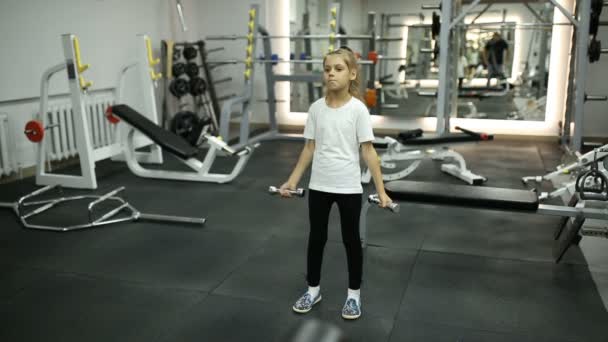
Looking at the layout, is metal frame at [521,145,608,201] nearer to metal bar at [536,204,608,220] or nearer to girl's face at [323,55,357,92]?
metal bar at [536,204,608,220]

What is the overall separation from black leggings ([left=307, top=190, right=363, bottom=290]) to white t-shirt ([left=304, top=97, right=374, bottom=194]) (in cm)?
4

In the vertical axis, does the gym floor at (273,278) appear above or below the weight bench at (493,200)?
below

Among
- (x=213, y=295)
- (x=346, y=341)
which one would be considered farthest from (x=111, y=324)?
(x=346, y=341)

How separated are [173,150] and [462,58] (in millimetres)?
3811

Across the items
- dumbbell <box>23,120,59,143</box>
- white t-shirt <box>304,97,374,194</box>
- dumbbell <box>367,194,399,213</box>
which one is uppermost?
white t-shirt <box>304,97,374,194</box>

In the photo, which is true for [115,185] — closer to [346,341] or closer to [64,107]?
[64,107]

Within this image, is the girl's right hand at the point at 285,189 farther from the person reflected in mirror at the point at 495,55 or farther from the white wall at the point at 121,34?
the person reflected in mirror at the point at 495,55

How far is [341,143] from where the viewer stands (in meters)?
1.95

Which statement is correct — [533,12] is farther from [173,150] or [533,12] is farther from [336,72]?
[336,72]

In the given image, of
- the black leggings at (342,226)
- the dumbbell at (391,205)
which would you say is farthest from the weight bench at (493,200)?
the black leggings at (342,226)

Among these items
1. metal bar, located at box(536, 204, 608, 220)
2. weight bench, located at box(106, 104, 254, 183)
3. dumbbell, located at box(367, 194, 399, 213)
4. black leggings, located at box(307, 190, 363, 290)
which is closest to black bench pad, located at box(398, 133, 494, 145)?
weight bench, located at box(106, 104, 254, 183)

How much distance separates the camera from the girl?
6.32 feet

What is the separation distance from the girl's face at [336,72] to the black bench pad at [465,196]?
91 cm

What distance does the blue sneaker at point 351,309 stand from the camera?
2.10 m
